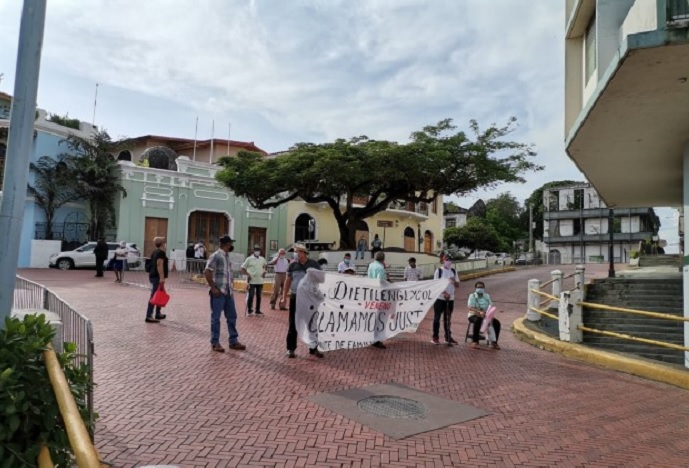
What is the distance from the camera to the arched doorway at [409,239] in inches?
1569

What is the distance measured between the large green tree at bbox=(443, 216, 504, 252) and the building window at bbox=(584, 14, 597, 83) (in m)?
41.4

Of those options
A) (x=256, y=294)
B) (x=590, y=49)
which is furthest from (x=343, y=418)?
(x=590, y=49)

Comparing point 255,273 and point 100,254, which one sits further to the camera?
point 100,254

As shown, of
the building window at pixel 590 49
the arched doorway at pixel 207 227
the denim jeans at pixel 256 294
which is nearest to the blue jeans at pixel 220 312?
the denim jeans at pixel 256 294

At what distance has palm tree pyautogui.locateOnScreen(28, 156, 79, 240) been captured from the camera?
24.9 metres

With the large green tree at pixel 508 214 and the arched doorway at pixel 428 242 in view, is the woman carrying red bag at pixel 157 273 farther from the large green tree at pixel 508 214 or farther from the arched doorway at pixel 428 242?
the large green tree at pixel 508 214

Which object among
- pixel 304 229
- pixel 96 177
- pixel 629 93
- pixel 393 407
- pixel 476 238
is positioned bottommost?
pixel 393 407

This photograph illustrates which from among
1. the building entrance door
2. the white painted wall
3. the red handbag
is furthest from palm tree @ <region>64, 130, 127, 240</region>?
the red handbag

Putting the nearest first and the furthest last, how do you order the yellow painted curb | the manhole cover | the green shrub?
the green shrub → the manhole cover → the yellow painted curb

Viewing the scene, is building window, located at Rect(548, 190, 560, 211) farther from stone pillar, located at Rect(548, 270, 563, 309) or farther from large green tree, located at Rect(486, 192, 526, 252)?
stone pillar, located at Rect(548, 270, 563, 309)

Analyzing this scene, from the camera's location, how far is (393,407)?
5.47 metres

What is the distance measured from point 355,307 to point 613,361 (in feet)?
15.0

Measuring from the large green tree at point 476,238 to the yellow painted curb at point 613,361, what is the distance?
4197 centimetres

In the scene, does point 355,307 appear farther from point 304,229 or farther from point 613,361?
point 304,229
